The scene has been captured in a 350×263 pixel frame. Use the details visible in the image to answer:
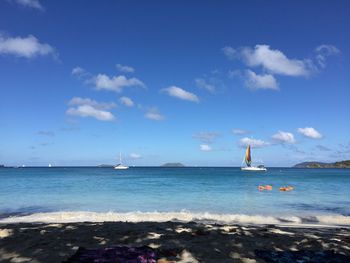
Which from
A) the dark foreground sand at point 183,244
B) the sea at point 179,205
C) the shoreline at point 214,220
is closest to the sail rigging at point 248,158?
the sea at point 179,205

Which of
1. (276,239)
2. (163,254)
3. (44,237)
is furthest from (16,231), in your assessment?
(276,239)

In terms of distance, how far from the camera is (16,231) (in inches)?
353

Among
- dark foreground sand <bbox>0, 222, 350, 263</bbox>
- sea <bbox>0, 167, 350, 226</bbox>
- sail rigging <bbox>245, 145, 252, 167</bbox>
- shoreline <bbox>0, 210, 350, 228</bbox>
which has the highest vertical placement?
sail rigging <bbox>245, 145, 252, 167</bbox>

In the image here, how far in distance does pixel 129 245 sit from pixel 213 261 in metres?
1.83

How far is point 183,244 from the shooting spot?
24.7 feet

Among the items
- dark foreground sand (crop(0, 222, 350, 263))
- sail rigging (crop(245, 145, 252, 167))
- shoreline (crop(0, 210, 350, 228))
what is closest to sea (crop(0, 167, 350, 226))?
shoreline (crop(0, 210, 350, 228))

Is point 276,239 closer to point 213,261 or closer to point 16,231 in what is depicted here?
point 213,261

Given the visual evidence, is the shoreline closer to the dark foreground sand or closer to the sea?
the sea

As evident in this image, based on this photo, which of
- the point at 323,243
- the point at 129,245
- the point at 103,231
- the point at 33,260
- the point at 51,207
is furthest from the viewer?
the point at 51,207

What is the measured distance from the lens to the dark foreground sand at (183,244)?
260 inches

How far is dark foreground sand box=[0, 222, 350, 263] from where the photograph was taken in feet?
21.7

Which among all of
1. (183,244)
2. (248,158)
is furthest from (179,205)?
(248,158)

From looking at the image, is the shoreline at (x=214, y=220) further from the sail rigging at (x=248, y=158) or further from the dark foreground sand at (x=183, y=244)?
the sail rigging at (x=248, y=158)

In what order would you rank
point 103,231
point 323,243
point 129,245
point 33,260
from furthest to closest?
point 103,231 → point 323,243 → point 129,245 → point 33,260
